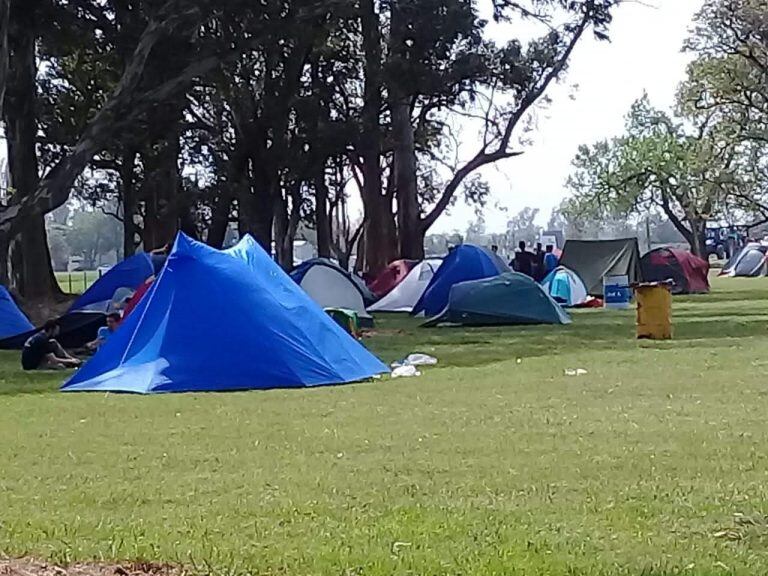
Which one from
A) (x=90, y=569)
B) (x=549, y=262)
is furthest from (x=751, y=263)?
(x=90, y=569)

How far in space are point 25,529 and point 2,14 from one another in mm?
16196

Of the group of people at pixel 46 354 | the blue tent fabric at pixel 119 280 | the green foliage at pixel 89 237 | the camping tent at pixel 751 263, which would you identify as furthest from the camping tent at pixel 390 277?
the green foliage at pixel 89 237

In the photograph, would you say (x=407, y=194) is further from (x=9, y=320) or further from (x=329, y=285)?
(x=9, y=320)

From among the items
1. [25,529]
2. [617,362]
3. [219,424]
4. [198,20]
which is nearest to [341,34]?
[198,20]

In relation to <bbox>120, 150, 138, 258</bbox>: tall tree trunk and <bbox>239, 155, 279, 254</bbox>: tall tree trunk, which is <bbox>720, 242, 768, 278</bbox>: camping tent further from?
<bbox>239, 155, 279, 254</bbox>: tall tree trunk

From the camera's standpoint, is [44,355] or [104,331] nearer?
[44,355]

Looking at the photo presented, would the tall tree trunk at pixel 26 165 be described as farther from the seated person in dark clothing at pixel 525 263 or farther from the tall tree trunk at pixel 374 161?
the seated person in dark clothing at pixel 525 263

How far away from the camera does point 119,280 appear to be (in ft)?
83.3

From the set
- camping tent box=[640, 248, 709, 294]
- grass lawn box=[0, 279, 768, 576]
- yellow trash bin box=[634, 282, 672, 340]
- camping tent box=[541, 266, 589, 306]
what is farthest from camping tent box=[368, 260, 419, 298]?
grass lawn box=[0, 279, 768, 576]

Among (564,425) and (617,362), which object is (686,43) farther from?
(564,425)

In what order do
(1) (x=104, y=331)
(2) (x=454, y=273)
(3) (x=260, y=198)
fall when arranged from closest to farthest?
(1) (x=104, y=331), (2) (x=454, y=273), (3) (x=260, y=198)

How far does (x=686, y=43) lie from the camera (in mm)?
49625

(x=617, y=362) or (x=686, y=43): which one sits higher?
(x=686, y=43)

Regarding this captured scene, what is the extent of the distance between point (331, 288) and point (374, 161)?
46.1ft
